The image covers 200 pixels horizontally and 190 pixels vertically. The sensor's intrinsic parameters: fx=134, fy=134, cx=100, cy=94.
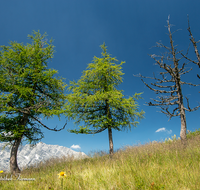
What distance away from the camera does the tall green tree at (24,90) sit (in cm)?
970

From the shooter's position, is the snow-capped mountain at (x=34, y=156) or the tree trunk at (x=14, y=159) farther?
the snow-capped mountain at (x=34, y=156)

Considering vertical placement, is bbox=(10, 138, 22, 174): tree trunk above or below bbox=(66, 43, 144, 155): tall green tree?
below

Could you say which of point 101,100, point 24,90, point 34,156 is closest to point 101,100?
point 101,100

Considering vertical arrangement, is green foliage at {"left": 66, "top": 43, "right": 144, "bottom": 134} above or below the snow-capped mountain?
above

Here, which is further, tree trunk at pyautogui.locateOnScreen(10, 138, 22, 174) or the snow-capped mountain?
the snow-capped mountain

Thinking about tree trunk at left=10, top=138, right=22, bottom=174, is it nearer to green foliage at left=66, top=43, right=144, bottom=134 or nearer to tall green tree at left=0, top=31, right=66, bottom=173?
tall green tree at left=0, top=31, right=66, bottom=173

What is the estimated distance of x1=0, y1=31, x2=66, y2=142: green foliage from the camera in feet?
32.1

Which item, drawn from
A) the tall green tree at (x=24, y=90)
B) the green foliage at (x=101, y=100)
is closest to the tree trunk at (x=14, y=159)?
the tall green tree at (x=24, y=90)

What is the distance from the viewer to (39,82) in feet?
37.1

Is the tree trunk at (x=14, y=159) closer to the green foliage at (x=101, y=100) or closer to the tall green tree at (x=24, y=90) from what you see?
the tall green tree at (x=24, y=90)

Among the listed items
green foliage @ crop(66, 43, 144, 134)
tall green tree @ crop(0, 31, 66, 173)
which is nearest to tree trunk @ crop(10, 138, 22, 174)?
tall green tree @ crop(0, 31, 66, 173)

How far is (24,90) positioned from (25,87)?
1.47 metres

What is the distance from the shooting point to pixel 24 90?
962 cm

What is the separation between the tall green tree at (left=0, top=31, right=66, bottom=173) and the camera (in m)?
9.70
